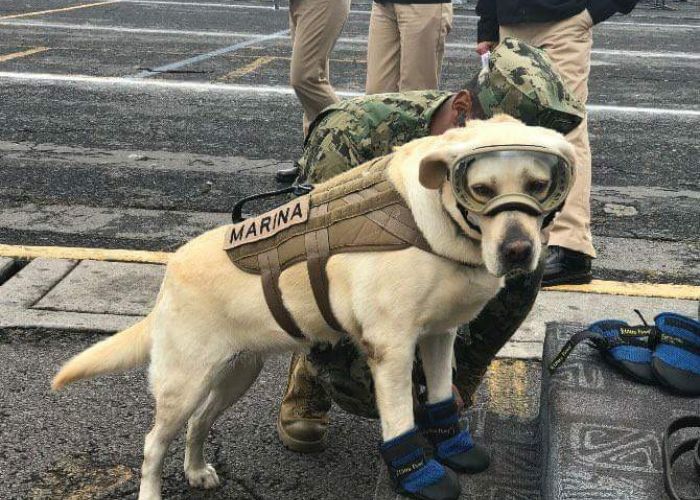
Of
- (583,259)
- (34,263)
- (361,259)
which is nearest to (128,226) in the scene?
(34,263)

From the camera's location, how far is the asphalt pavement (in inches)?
123

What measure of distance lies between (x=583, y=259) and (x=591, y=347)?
1.47 metres

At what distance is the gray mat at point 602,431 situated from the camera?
245 cm

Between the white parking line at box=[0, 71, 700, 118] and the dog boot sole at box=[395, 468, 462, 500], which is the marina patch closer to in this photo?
the dog boot sole at box=[395, 468, 462, 500]

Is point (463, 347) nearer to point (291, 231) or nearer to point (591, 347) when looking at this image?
point (591, 347)

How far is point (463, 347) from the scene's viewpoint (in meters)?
3.13

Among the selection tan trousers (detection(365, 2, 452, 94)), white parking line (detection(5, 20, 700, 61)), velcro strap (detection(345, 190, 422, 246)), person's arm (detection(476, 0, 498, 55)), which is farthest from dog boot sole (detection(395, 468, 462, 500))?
white parking line (detection(5, 20, 700, 61))

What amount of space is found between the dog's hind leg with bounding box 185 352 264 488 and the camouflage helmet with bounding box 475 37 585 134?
99 cm

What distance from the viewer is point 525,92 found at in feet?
8.76

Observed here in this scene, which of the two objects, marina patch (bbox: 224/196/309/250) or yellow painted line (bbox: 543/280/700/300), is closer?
marina patch (bbox: 224/196/309/250)

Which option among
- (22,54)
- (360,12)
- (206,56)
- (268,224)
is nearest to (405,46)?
(268,224)

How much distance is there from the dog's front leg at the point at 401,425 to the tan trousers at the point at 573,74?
211 centimetres

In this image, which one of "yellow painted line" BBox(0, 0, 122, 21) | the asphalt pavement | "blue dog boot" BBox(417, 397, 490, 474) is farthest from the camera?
"yellow painted line" BBox(0, 0, 122, 21)

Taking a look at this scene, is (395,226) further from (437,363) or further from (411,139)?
(411,139)
